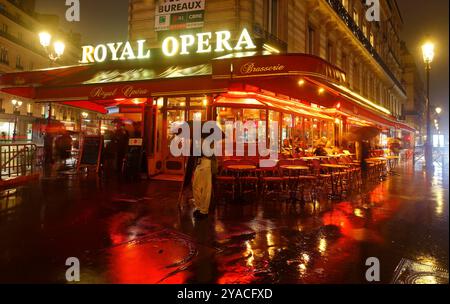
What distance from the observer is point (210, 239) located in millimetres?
5180

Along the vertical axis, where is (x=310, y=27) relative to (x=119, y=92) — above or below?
above

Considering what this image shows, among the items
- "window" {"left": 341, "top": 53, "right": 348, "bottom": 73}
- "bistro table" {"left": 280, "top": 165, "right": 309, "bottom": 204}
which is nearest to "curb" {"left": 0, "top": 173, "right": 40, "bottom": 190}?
"bistro table" {"left": 280, "top": 165, "right": 309, "bottom": 204}

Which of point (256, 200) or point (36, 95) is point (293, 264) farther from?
point (36, 95)

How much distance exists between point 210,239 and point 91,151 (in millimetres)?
9474

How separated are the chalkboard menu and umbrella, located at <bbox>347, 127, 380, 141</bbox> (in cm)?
962

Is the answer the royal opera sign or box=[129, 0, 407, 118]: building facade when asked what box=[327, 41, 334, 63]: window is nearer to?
box=[129, 0, 407, 118]: building facade

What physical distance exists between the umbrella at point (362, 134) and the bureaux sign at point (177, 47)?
505 centimetres

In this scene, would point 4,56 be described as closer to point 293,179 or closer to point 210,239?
point 293,179

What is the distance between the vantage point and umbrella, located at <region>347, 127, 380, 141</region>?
11906mm

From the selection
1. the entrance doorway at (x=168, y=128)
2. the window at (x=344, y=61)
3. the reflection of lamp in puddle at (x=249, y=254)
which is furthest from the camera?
the window at (x=344, y=61)

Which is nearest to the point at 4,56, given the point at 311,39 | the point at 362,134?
the point at 311,39

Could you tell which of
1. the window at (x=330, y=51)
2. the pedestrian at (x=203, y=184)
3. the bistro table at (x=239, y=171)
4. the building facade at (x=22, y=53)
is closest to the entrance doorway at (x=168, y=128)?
the bistro table at (x=239, y=171)

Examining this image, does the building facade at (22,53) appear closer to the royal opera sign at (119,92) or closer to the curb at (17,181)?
the curb at (17,181)

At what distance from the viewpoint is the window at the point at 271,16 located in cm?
1326
